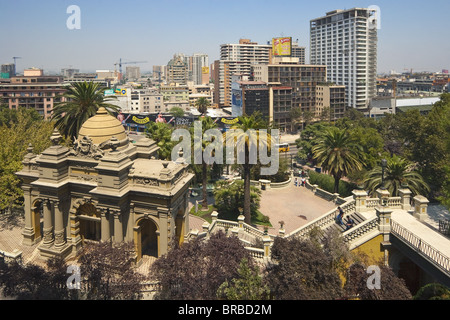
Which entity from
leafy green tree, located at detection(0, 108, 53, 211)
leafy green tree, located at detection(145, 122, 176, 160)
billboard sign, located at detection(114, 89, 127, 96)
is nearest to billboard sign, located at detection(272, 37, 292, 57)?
billboard sign, located at detection(114, 89, 127, 96)

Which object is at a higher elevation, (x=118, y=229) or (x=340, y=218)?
(x=118, y=229)

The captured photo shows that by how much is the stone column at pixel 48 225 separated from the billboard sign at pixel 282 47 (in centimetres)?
11928

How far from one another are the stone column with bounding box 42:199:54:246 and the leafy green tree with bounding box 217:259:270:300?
1430 cm

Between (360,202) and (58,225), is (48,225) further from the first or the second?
(360,202)

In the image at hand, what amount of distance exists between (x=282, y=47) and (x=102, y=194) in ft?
395

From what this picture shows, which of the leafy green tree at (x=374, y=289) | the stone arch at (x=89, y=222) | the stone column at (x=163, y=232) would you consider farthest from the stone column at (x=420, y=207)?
the stone arch at (x=89, y=222)

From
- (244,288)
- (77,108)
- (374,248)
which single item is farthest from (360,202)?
(77,108)

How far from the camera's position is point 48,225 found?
24.5 m

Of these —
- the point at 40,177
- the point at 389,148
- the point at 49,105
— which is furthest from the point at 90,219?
Answer: the point at 49,105

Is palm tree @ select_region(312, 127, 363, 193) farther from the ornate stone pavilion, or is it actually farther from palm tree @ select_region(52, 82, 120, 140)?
palm tree @ select_region(52, 82, 120, 140)

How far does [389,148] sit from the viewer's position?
64.6 meters

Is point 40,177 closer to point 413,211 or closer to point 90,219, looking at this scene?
point 90,219

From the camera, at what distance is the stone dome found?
82.0ft
